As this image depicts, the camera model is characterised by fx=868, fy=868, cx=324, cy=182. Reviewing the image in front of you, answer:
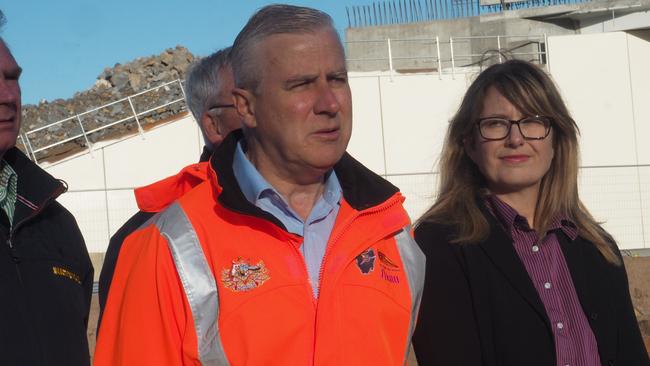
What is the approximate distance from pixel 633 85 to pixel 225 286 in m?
21.3

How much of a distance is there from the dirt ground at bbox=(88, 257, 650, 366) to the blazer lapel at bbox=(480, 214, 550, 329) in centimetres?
521

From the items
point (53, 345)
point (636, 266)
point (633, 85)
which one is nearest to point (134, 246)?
point (53, 345)

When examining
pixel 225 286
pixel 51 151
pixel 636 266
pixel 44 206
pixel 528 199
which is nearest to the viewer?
pixel 225 286

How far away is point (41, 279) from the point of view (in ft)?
10.1

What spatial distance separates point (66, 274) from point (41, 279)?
17cm

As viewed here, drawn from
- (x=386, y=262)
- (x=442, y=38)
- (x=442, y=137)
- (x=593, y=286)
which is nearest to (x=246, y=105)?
(x=386, y=262)

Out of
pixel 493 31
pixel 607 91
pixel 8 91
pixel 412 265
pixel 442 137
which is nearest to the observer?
pixel 412 265

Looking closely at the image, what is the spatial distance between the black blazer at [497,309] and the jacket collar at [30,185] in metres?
1.44

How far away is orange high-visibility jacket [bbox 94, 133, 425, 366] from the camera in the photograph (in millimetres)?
2494

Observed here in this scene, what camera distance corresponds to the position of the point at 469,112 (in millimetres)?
3600

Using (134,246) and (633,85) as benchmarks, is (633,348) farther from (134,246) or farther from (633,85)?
(633,85)

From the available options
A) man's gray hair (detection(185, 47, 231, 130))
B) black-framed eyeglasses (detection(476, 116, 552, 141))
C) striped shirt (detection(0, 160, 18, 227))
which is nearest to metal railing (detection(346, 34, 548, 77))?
man's gray hair (detection(185, 47, 231, 130))

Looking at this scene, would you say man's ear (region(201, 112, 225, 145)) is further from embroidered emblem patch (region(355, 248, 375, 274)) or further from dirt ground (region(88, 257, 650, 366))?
dirt ground (region(88, 257, 650, 366))

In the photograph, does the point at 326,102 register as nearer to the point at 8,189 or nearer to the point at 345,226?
the point at 345,226
